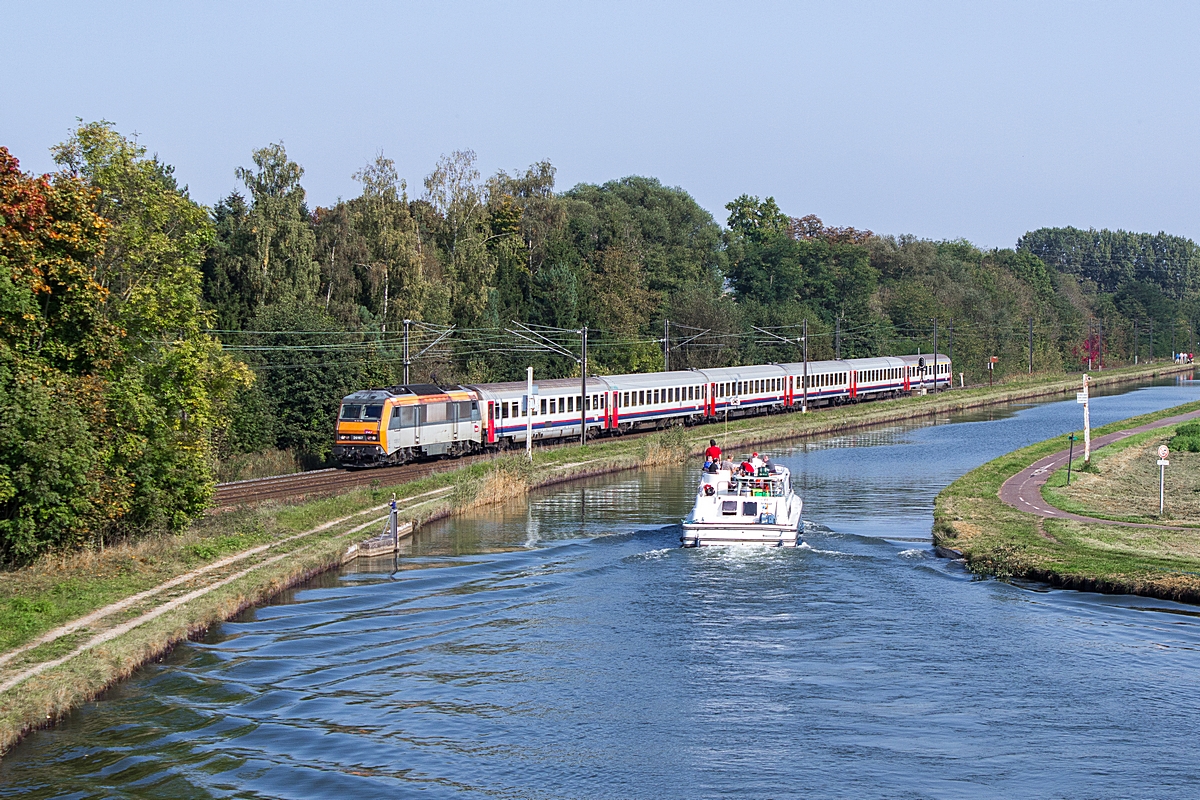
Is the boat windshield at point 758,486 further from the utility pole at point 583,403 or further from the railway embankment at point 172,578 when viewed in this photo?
the utility pole at point 583,403

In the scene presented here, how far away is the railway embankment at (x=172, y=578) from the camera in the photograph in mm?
22203

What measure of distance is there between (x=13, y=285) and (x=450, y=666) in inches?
534

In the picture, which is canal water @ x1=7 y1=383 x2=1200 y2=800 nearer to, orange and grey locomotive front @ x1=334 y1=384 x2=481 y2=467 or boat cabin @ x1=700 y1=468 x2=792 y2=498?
boat cabin @ x1=700 y1=468 x2=792 y2=498

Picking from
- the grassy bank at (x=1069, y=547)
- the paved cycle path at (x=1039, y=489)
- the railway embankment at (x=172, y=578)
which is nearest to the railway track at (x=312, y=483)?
the railway embankment at (x=172, y=578)

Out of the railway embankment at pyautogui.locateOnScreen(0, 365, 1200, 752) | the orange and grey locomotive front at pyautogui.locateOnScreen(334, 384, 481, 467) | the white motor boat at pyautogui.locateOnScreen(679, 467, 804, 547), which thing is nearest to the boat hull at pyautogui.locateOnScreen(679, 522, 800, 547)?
the white motor boat at pyautogui.locateOnScreen(679, 467, 804, 547)

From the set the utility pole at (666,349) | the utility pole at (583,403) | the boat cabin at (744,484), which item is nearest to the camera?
the boat cabin at (744,484)

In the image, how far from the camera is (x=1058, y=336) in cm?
17125

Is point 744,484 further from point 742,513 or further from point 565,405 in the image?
point 565,405

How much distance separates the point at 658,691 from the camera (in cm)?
2328

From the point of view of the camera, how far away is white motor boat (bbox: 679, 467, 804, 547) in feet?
119

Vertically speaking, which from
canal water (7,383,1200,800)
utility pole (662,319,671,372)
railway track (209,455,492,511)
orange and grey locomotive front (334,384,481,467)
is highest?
utility pole (662,319,671,372)

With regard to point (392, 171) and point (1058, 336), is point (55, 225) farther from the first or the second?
point (1058, 336)

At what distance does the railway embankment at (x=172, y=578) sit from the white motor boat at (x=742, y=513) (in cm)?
988

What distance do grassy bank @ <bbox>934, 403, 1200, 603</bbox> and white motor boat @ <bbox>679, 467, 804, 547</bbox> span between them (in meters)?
4.70
